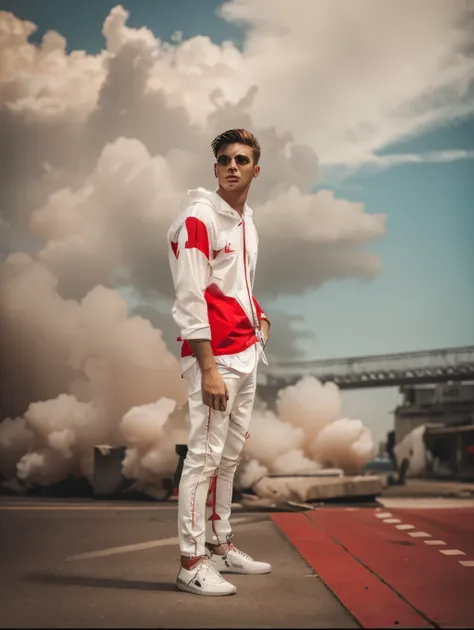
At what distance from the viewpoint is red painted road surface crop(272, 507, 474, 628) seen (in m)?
2.20

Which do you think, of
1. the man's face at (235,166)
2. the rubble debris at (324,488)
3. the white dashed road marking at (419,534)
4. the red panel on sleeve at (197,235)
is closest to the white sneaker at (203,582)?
the red panel on sleeve at (197,235)

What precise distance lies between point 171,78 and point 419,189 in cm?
259

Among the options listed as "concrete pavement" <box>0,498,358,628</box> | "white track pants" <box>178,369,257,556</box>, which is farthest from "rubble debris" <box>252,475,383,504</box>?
"white track pants" <box>178,369,257,556</box>

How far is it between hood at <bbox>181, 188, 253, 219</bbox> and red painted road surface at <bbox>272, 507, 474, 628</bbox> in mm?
1277

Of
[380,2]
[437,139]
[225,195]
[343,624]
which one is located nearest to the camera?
[343,624]

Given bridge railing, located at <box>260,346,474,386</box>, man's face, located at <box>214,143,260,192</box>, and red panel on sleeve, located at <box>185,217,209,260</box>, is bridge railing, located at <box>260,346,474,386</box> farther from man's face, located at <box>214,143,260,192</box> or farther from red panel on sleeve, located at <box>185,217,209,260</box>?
red panel on sleeve, located at <box>185,217,209,260</box>

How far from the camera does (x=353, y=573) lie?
2785 mm

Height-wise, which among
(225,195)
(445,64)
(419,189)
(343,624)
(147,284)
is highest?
(445,64)

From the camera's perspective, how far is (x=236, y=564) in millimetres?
2855

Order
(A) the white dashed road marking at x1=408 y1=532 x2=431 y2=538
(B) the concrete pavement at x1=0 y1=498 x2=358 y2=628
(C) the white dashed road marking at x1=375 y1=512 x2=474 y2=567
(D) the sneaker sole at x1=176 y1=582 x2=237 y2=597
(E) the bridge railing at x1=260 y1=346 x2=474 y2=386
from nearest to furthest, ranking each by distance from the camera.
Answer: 1. (B) the concrete pavement at x1=0 y1=498 x2=358 y2=628
2. (D) the sneaker sole at x1=176 y1=582 x2=237 y2=597
3. (C) the white dashed road marking at x1=375 y1=512 x2=474 y2=567
4. (A) the white dashed road marking at x1=408 y1=532 x2=431 y2=538
5. (E) the bridge railing at x1=260 y1=346 x2=474 y2=386

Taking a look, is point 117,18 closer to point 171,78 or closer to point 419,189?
point 171,78

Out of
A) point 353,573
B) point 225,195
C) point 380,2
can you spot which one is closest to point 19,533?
point 353,573

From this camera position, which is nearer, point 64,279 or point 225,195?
point 225,195

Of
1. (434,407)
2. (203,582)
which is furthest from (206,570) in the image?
(434,407)
